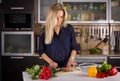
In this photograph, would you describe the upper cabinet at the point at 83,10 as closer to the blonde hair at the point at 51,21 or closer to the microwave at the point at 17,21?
the microwave at the point at 17,21

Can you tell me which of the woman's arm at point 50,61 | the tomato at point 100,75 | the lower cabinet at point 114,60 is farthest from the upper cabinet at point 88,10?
the tomato at point 100,75

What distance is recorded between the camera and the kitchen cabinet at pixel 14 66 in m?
5.08

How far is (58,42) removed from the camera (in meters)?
3.35

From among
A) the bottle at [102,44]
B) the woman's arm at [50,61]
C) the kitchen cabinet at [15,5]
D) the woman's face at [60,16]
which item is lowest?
the bottle at [102,44]

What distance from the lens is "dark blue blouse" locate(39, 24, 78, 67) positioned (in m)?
3.33

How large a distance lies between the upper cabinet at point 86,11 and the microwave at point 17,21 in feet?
2.45

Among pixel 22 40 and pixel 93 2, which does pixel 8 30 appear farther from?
pixel 93 2

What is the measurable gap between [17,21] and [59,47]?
1979mm

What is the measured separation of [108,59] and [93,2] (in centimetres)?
110

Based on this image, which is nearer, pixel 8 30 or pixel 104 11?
pixel 8 30

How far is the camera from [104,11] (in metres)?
5.43

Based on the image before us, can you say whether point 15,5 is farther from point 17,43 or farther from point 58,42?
point 58,42

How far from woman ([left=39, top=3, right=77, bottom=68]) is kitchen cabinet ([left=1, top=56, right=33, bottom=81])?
69.6 inches

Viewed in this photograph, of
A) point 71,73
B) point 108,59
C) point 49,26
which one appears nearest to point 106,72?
point 71,73
